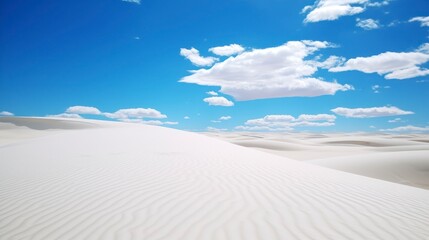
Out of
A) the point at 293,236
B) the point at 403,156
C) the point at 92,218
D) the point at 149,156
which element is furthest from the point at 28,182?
the point at 403,156

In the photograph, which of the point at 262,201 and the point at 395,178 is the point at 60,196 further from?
the point at 395,178

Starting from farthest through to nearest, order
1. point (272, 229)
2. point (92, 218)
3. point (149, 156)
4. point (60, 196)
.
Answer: point (149, 156), point (60, 196), point (92, 218), point (272, 229)

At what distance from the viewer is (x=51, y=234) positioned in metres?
3.46

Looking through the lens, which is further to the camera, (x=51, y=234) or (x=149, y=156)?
(x=149, y=156)

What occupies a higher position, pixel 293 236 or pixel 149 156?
pixel 149 156

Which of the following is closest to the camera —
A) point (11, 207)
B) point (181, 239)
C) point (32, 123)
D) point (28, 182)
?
point (181, 239)

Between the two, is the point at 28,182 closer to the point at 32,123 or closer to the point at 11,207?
the point at 11,207

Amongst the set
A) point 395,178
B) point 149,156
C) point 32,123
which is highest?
point 32,123

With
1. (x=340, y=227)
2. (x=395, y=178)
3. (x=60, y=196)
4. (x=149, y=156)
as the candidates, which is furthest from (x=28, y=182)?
(x=395, y=178)

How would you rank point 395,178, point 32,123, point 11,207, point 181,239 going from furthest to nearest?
point 32,123 → point 395,178 → point 11,207 → point 181,239

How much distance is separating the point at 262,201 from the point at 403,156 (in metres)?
15.0

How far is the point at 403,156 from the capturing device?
1596 cm

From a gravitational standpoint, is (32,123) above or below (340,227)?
above

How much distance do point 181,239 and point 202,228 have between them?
0.36m
